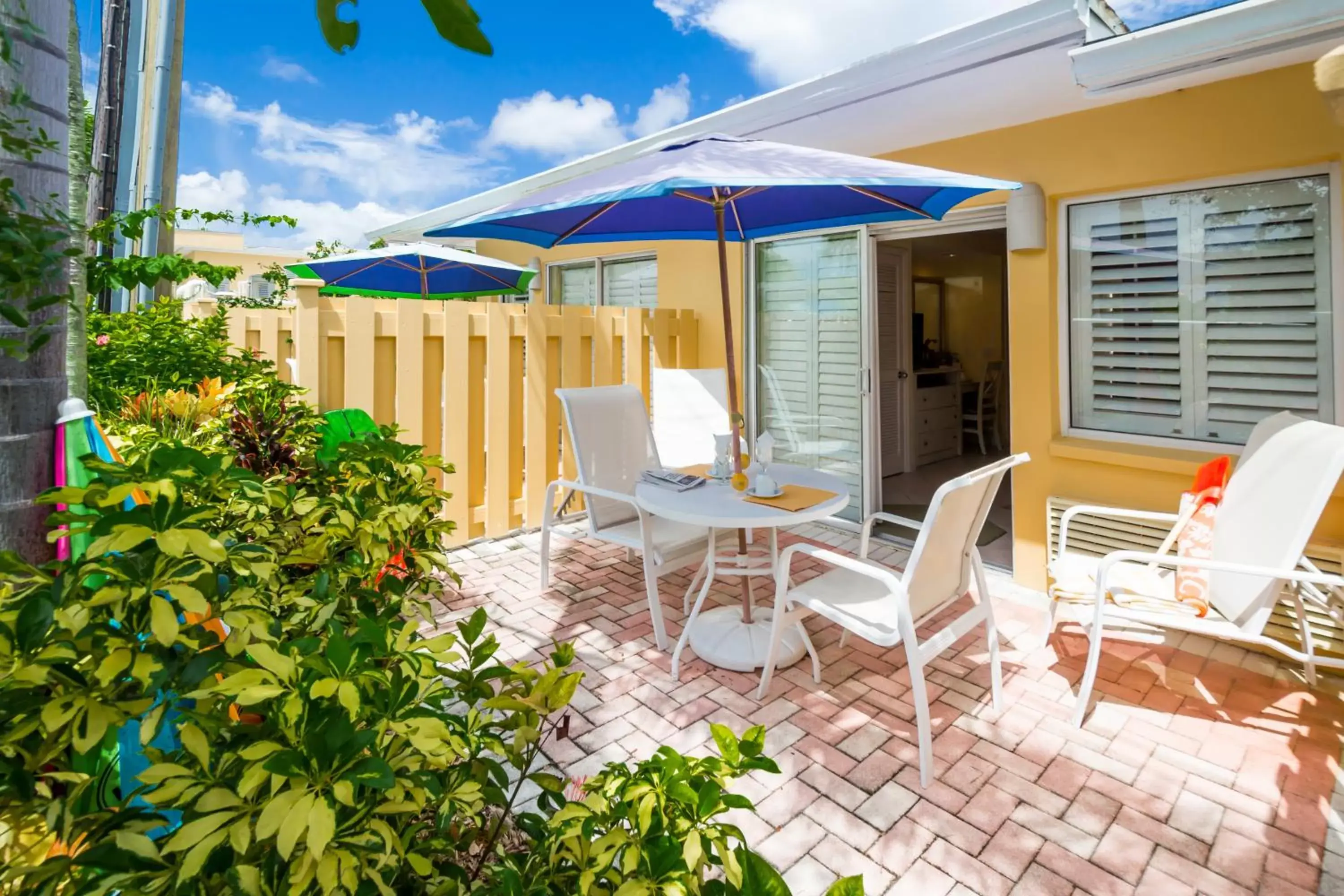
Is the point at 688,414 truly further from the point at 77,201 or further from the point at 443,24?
the point at 443,24

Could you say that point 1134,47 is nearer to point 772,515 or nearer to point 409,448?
point 772,515

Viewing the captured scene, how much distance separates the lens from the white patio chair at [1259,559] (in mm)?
2295

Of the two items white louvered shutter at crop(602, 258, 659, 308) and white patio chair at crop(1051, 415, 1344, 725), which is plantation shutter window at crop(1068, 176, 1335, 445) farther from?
white louvered shutter at crop(602, 258, 659, 308)

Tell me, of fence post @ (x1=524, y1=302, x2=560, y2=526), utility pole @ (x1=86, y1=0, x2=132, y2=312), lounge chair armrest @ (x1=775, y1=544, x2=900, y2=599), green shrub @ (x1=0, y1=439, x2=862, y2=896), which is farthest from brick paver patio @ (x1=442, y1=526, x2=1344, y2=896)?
utility pole @ (x1=86, y1=0, x2=132, y2=312)

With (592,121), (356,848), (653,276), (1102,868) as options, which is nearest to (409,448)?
(356,848)

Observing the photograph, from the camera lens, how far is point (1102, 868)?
1896 millimetres

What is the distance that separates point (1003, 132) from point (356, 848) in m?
4.62

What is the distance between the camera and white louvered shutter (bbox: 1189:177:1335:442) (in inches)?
122

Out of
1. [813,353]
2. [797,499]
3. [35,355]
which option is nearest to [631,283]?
[813,353]

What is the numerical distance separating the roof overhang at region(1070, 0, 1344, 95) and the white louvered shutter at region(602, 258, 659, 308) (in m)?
4.11

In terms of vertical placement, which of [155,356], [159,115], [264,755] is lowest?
[264,755]

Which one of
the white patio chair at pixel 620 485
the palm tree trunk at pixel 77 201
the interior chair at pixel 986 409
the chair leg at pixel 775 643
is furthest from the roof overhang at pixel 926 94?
the interior chair at pixel 986 409

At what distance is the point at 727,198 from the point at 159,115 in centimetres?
385

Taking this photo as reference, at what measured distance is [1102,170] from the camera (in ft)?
11.8
